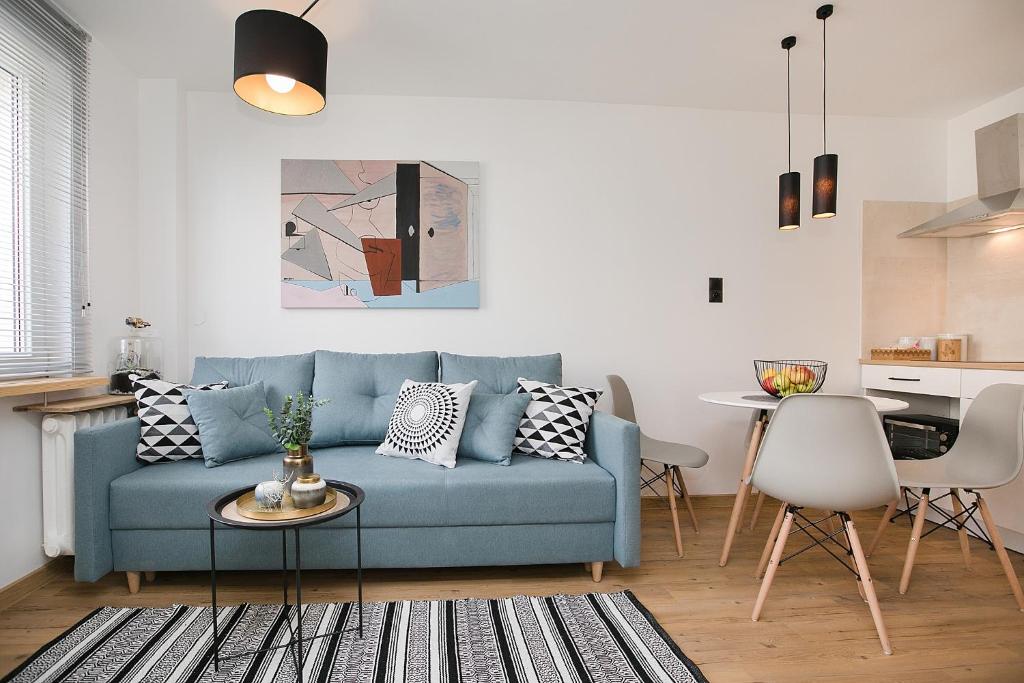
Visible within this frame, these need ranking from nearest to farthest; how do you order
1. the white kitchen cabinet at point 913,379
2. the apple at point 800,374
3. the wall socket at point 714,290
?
the apple at point 800,374 → the white kitchen cabinet at point 913,379 → the wall socket at point 714,290

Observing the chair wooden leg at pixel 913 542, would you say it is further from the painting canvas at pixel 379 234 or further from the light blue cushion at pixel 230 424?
the light blue cushion at pixel 230 424

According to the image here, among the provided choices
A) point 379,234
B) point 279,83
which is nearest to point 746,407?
point 379,234

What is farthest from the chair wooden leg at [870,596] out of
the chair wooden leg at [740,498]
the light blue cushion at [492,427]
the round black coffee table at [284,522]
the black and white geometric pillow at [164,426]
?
the black and white geometric pillow at [164,426]

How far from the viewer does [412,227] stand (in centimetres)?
346

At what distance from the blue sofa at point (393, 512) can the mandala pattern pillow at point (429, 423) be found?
0.27 feet

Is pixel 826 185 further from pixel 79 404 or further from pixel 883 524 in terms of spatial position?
pixel 79 404

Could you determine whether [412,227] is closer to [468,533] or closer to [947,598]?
[468,533]

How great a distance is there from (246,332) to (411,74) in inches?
71.1

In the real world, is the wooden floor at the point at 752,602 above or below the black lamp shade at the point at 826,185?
below

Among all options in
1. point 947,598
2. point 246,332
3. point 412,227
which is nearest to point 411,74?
point 412,227

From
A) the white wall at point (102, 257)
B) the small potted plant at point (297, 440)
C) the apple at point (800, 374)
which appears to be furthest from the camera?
the apple at point (800, 374)

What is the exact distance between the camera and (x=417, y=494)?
2.39 metres

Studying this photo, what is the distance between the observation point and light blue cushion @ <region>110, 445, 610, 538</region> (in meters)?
2.31

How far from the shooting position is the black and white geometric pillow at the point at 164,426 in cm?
254
